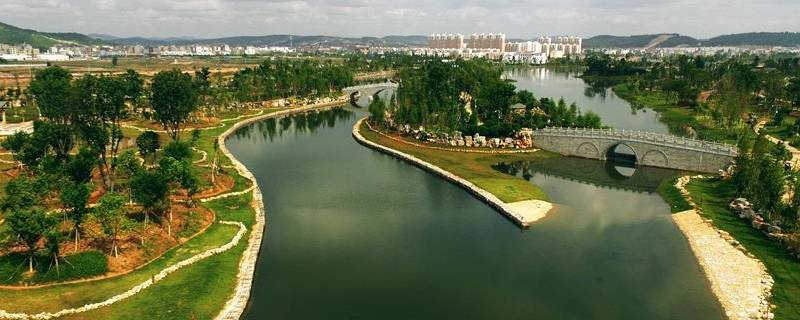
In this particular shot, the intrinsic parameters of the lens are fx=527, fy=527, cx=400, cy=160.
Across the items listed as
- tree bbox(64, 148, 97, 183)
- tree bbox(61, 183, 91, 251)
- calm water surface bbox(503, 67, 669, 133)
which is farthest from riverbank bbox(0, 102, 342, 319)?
calm water surface bbox(503, 67, 669, 133)

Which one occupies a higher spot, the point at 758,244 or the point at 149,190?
the point at 149,190

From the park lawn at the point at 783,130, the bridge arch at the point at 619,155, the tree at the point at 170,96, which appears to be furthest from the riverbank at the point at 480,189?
the park lawn at the point at 783,130

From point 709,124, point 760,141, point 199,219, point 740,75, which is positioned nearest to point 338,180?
point 199,219

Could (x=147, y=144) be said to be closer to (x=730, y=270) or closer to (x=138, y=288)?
(x=138, y=288)

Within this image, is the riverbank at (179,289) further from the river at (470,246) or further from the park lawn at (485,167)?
the park lawn at (485,167)

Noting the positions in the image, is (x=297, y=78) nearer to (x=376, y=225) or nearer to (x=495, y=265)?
(x=376, y=225)

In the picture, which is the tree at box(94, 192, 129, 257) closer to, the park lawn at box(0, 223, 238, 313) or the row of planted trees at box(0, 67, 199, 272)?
the row of planted trees at box(0, 67, 199, 272)

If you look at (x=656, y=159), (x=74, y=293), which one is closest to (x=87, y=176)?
(x=74, y=293)
